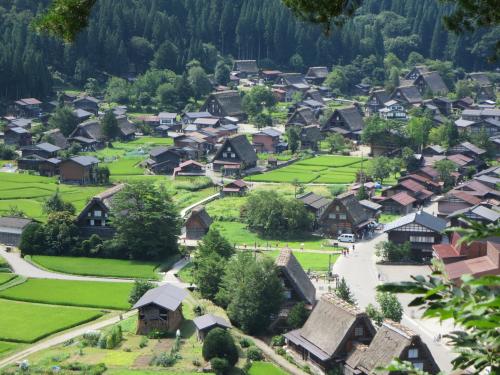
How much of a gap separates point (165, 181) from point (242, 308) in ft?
70.3

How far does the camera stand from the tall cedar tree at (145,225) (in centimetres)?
3212

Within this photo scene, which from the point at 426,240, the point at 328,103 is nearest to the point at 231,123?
the point at 328,103

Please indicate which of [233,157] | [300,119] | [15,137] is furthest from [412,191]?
[15,137]

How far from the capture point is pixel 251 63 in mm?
75500

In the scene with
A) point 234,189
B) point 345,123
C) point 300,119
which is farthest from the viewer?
point 300,119

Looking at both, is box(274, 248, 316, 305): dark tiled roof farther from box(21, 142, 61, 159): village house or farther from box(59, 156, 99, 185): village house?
box(21, 142, 61, 159): village house

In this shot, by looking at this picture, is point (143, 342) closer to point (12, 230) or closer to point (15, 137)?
point (12, 230)

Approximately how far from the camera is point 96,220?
33.8 metres

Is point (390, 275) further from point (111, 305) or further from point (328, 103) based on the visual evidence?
point (328, 103)

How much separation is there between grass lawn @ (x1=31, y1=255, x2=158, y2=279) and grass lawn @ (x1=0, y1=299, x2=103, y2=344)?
3.96 m

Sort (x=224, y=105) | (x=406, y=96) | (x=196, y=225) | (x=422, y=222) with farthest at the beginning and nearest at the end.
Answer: (x=406, y=96) < (x=224, y=105) < (x=196, y=225) < (x=422, y=222)

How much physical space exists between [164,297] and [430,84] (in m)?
50.3

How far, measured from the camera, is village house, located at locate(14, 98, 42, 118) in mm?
59812

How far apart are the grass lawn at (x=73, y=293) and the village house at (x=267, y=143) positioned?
2557 centimetres
